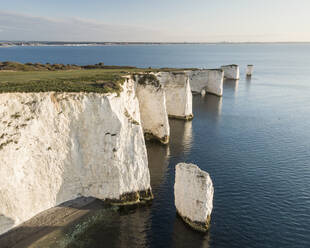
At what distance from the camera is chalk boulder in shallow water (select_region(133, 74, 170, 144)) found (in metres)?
43.7

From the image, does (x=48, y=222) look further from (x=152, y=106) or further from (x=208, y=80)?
(x=208, y=80)

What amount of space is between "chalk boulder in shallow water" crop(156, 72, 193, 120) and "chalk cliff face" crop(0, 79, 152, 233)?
30.3 meters

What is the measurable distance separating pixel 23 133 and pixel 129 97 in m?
16.6

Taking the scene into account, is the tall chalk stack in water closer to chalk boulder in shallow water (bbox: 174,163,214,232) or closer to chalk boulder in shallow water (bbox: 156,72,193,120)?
chalk boulder in shallow water (bbox: 156,72,193,120)

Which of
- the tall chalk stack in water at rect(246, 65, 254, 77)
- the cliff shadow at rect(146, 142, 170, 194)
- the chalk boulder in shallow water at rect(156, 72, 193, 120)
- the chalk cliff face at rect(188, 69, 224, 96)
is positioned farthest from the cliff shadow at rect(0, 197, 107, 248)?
the tall chalk stack in water at rect(246, 65, 254, 77)

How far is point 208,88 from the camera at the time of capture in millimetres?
91062

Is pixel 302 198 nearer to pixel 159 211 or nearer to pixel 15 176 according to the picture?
pixel 159 211

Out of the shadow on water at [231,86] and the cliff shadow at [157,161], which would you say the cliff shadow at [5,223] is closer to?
the cliff shadow at [157,161]

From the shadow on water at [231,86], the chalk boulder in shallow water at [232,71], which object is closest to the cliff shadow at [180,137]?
the shadow on water at [231,86]

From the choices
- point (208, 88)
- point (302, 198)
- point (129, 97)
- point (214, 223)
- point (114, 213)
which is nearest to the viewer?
point (214, 223)

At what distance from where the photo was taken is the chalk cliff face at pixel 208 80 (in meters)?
85.9

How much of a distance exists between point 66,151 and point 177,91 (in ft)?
122

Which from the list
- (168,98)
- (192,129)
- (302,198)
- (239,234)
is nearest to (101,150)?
(239,234)

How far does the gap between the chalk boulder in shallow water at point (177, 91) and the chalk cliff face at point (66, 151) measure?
3033 cm
